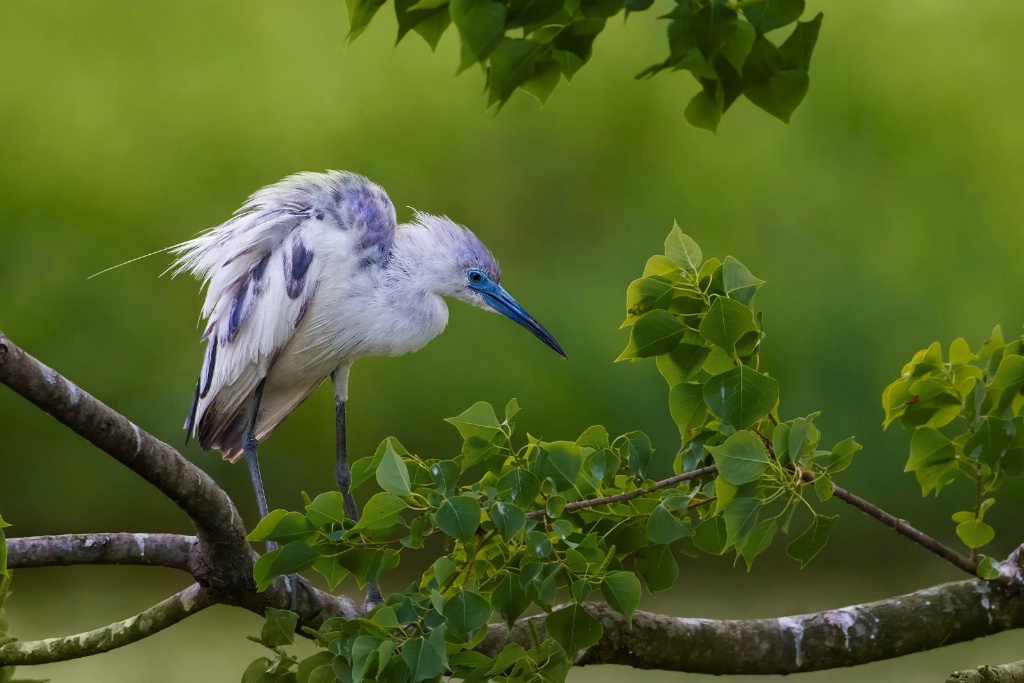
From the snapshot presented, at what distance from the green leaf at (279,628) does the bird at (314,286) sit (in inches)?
20.6

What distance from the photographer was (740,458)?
55cm

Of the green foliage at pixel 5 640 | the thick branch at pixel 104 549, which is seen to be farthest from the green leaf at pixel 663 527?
the green foliage at pixel 5 640

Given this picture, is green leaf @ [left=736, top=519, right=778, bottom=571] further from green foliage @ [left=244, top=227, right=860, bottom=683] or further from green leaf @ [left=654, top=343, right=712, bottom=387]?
green leaf @ [left=654, top=343, right=712, bottom=387]

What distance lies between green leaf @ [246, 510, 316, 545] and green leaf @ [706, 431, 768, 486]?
0.22 m

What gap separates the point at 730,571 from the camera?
201 cm

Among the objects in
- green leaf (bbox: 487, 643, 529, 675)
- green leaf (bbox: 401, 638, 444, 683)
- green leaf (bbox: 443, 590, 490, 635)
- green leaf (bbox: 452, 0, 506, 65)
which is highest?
green leaf (bbox: 452, 0, 506, 65)

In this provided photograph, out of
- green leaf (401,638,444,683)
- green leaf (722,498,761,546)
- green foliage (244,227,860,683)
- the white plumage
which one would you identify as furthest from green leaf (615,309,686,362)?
the white plumage

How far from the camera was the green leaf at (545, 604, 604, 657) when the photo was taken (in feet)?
1.87

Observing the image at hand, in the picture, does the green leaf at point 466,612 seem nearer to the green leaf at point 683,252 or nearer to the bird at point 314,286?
the green leaf at point 683,252

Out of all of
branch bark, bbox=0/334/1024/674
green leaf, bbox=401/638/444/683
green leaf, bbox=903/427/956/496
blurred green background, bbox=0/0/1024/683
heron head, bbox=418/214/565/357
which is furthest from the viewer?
blurred green background, bbox=0/0/1024/683

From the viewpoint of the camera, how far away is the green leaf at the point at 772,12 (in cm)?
64

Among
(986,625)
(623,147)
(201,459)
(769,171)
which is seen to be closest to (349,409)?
(201,459)

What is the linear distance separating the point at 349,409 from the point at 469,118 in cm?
62

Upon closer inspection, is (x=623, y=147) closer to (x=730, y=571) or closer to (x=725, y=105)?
(x=730, y=571)
